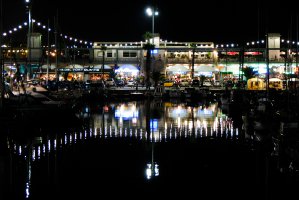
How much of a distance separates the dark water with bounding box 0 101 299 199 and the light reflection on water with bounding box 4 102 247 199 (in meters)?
0.04

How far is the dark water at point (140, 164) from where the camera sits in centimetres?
1617

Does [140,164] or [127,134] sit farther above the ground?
[127,134]

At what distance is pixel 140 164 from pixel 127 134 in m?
10.3

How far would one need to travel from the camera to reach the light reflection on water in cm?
2081

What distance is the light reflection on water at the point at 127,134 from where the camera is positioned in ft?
68.3

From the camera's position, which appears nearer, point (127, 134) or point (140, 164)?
point (140, 164)

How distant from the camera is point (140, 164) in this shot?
2080 centimetres

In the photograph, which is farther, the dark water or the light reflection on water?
the light reflection on water

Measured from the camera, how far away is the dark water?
53.1ft

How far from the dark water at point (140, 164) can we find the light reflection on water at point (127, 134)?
45 millimetres

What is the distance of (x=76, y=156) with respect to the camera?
22.7 m

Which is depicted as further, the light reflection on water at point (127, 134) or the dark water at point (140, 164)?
the light reflection on water at point (127, 134)

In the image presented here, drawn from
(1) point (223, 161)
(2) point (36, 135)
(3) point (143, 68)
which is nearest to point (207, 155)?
(1) point (223, 161)

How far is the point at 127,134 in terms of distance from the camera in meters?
31.0
